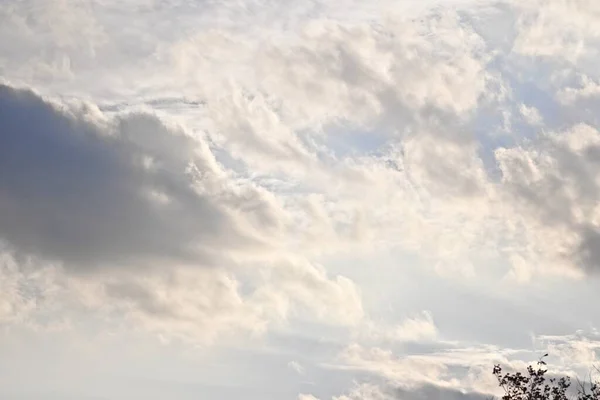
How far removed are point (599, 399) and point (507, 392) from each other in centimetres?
712

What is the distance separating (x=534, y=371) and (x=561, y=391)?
2447 mm

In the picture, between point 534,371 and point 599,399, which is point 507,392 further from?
point 599,399

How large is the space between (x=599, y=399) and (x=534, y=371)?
16.5 feet

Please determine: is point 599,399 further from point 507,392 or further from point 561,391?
point 507,392

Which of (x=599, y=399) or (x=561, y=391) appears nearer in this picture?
(x=599, y=399)

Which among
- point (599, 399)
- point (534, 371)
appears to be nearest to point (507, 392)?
point (534, 371)

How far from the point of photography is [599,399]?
4706 cm

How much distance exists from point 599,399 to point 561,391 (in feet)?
11.7

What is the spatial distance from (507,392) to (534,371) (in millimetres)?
2955

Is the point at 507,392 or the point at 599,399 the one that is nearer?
the point at 599,399

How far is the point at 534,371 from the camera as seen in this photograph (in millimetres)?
50625

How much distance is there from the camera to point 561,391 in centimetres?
Result: 5031

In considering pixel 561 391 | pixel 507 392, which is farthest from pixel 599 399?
pixel 507 392

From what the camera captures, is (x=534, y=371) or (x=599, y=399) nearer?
(x=599, y=399)
